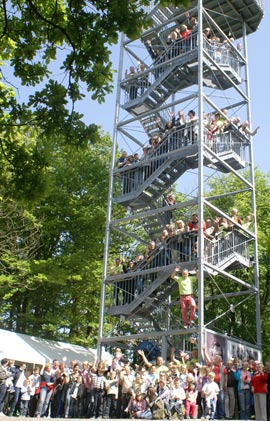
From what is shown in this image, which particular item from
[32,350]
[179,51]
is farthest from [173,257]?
[179,51]

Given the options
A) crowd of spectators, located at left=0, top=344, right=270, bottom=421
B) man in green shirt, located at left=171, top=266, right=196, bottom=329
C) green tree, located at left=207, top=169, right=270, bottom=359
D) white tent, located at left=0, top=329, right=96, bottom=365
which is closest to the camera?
crowd of spectators, located at left=0, top=344, right=270, bottom=421

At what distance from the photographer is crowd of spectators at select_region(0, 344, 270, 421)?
13.2m

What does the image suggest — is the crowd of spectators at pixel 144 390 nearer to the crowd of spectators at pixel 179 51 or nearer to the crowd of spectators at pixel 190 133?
the crowd of spectators at pixel 190 133

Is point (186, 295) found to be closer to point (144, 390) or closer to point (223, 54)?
point (144, 390)

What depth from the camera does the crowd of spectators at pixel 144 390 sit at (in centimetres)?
1319

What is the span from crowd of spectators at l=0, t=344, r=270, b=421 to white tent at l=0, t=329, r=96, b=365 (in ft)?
7.70

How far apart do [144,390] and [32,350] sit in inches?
266

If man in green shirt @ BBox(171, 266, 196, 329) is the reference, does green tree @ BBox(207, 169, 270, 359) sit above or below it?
above

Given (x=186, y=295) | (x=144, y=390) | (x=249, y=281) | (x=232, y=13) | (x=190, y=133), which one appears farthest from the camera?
(x=249, y=281)

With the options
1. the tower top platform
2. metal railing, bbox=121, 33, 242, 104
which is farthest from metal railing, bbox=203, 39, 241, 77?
the tower top platform

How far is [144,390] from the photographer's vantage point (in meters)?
14.2

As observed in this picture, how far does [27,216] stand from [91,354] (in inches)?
227

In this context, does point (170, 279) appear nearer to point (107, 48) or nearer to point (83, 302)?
point (83, 302)

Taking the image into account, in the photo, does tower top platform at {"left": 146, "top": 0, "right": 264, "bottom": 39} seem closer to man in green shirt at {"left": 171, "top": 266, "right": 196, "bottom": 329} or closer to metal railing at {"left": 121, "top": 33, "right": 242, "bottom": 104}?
metal railing at {"left": 121, "top": 33, "right": 242, "bottom": 104}
